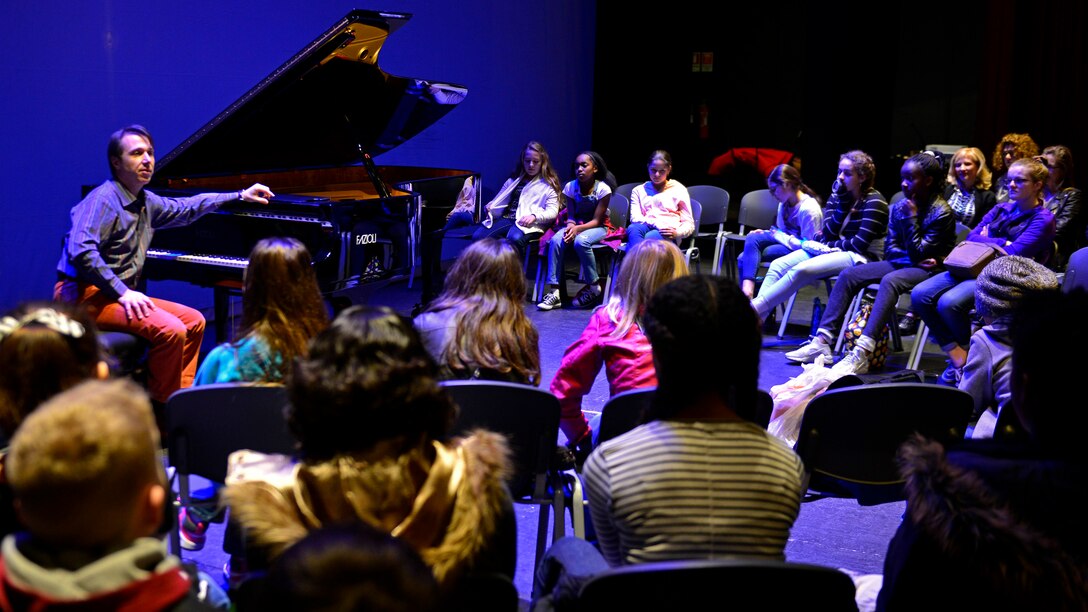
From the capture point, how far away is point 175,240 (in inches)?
196

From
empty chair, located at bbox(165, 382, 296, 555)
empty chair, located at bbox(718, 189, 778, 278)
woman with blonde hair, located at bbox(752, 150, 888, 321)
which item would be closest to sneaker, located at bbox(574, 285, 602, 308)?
empty chair, located at bbox(718, 189, 778, 278)

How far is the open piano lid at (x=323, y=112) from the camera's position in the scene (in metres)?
4.77

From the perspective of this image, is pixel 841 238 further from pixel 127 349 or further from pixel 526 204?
pixel 127 349

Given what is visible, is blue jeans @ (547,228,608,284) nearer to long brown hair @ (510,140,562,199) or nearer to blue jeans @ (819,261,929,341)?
long brown hair @ (510,140,562,199)

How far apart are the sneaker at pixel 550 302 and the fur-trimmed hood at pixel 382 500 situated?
542cm

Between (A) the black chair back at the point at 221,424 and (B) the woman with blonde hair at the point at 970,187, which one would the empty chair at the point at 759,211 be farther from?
(A) the black chair back at the point at 221,424

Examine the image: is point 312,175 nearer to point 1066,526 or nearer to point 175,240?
point 175,240

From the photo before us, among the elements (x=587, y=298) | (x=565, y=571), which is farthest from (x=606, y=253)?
(x=565, y=571)

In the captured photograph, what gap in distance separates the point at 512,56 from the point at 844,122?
3.10 meters

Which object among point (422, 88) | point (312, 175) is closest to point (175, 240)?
point (312, 175)

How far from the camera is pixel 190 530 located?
9.69 ft

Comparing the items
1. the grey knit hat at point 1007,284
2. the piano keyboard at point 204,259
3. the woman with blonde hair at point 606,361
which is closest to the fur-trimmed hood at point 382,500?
the woman with blonde hair at point 606,361

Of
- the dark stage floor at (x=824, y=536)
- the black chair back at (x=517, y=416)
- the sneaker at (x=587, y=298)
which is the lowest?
the dark stage floor at (x=824, y=536)

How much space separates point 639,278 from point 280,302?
120 centimetres
